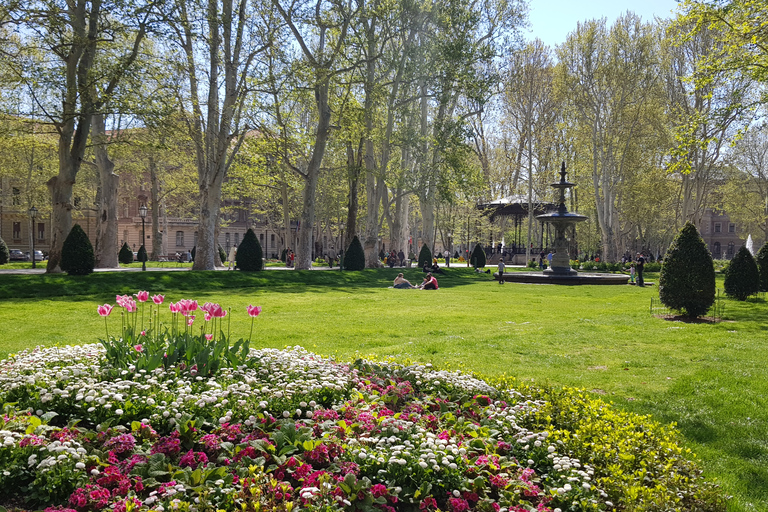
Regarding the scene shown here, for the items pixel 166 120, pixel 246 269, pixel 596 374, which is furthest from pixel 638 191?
pixel 596 374

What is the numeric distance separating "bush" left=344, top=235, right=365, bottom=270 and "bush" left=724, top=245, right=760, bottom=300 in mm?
17737

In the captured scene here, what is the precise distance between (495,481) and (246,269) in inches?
942

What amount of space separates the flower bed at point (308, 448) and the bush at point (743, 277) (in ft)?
53.9

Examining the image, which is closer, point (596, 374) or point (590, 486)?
point (590, 486)

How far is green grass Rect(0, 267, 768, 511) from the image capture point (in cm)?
563

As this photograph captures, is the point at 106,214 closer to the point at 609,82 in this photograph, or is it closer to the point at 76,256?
the point at 76,256

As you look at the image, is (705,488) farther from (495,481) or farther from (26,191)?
(26,191)

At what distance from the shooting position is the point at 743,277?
18.1 metres

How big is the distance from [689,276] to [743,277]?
7083 millimetres

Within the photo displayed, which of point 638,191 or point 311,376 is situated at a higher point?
point 638,191

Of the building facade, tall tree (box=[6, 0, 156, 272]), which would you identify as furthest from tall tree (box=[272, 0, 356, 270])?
the building facade

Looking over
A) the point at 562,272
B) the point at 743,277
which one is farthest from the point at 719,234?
the point at 743,277

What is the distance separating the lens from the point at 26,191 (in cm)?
4322

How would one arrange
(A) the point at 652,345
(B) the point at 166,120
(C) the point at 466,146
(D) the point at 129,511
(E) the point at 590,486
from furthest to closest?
(C) the point at 466,146, (B) the point at 166,120, (A) the point at 652,345, (E) the point at 590,486, (D) the point at 129,511
